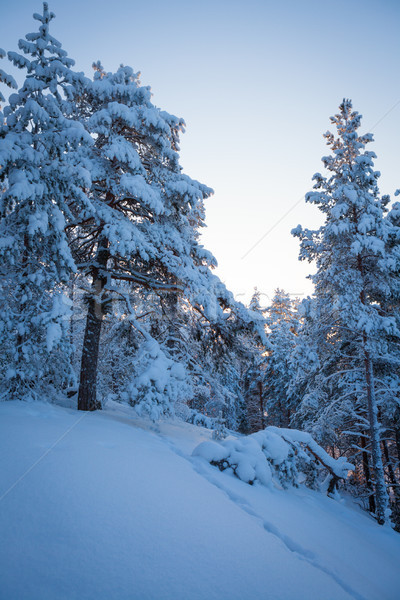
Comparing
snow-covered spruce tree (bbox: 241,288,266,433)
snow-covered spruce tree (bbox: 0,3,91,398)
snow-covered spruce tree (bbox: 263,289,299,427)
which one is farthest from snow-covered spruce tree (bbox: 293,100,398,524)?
snow-covered spruce tree (bbox: 241,288,266,433)

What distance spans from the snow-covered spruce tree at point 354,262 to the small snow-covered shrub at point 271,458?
2694 mm

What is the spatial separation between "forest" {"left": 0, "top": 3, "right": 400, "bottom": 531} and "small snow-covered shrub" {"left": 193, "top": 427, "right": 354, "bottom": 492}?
62 millimetres

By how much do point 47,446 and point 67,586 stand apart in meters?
2.40

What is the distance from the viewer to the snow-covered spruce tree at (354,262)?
9.00m

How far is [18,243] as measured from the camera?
19.6 ft

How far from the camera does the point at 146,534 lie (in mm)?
2361

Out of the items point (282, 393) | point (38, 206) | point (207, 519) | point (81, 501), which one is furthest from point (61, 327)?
point (282, 393)

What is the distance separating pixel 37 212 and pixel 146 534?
5.91m

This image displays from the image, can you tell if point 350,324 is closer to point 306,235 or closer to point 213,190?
point 306,235

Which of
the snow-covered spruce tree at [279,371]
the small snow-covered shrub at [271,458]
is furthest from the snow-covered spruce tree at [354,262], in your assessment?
the snow-covered spruce tree at [279,371]

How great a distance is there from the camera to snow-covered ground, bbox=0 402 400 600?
1.84m

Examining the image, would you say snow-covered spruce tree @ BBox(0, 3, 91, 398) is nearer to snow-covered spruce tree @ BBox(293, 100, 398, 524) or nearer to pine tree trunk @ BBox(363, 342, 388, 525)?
snow-covered spruce tree @ BBox(293, 100, 398, 524)

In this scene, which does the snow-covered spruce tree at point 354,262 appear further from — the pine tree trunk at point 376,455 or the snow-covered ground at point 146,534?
the snow-covered ground at point 146,534

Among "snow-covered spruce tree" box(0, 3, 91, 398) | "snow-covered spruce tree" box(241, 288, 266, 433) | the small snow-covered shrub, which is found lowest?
"snow-covered spruce tree" box(241, 288, 266, 433)
